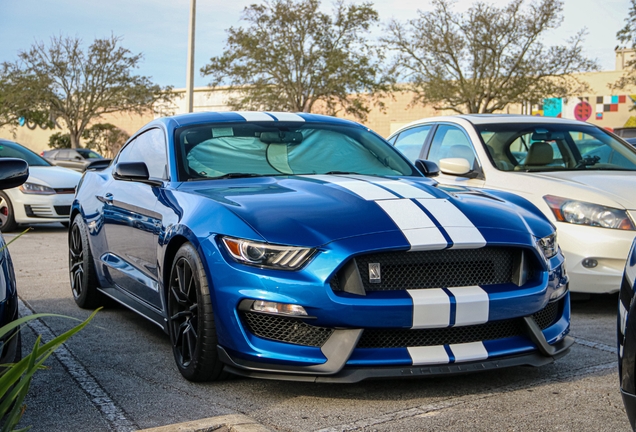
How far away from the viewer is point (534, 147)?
7.09 m

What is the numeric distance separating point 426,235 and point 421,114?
157ft

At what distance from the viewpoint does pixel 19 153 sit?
13.3 m

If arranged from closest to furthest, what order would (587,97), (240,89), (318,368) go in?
(318,368), (240,89), (587,97)

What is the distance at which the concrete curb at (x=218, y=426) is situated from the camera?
3.12 meters

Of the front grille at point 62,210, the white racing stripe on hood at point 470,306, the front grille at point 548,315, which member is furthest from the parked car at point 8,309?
the front grille at point 62,210

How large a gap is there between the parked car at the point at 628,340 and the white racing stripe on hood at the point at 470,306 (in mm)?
877

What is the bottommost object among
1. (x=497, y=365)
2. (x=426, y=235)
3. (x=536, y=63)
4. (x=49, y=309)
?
(x=49, y=309)

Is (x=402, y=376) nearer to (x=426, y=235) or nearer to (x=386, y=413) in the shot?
(x=386, y=413)

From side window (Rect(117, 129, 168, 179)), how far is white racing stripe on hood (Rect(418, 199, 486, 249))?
5.73 ft

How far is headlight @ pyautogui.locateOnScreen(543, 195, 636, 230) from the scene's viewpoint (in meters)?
5.77

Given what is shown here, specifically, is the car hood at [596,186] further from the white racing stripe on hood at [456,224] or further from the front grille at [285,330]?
the front grille at [285,330]

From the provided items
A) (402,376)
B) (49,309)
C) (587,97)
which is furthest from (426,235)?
(587,97)

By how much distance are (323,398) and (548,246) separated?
1408 mm

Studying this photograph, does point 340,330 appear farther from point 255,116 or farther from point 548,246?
point 255,116
